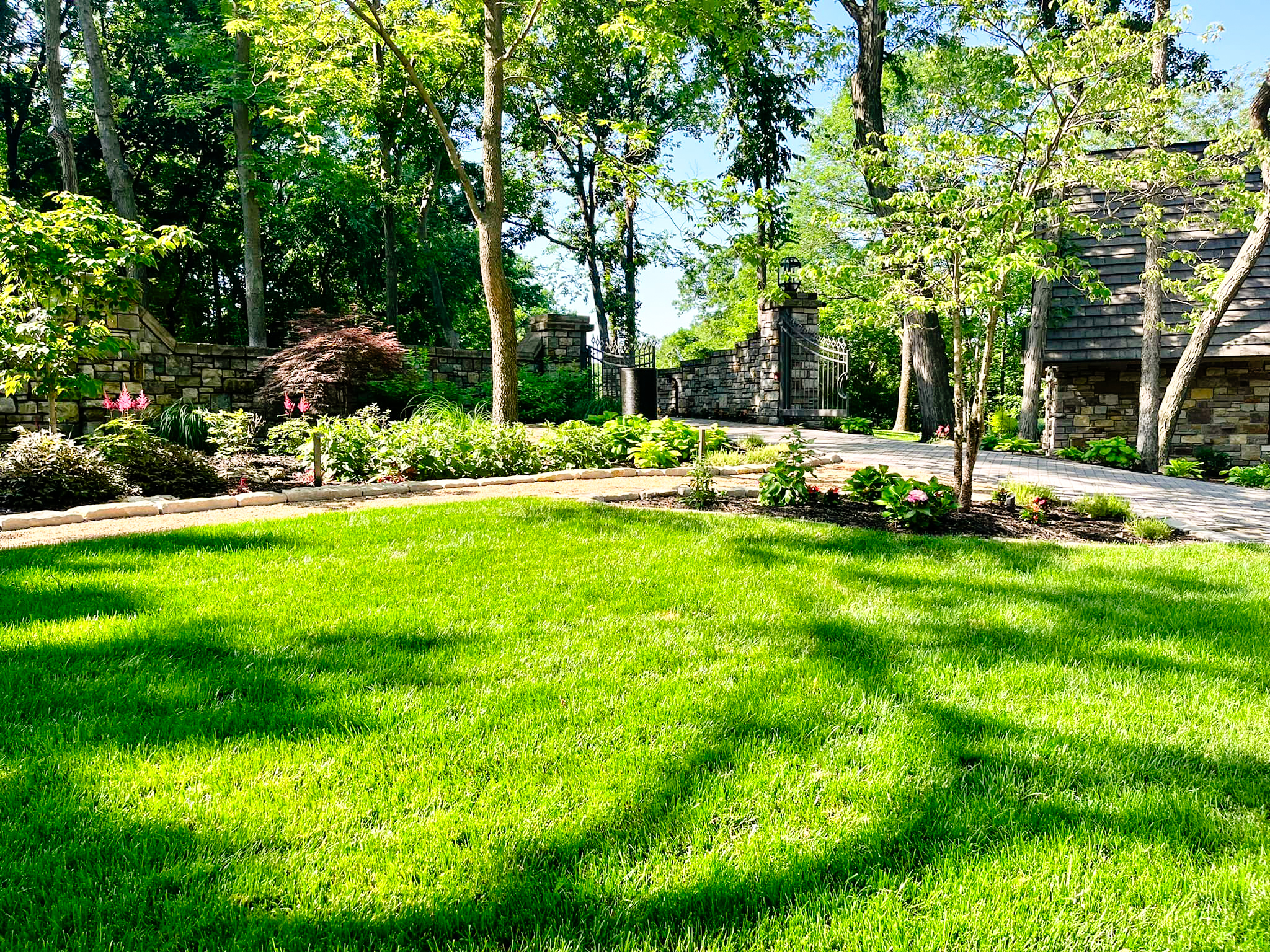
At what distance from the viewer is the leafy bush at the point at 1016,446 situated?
13.5 m

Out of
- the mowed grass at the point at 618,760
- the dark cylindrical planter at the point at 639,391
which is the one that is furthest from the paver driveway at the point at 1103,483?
the mowed grass at the point at 618,760

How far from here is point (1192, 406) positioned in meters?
13.9

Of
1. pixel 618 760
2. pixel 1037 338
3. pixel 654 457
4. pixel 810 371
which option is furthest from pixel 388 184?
pixel 618 760

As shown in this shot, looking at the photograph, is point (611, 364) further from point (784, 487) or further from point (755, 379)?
point (784, 487)

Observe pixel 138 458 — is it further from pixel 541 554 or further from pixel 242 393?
pixel 242 393

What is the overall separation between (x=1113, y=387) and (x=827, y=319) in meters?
11.4

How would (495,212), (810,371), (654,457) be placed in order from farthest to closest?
1. (810,371)
2. (495,212)
3. (654,457)

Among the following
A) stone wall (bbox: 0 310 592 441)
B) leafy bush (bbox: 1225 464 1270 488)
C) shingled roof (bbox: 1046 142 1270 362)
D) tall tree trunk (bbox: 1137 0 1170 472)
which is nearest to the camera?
stone wall (bbox: 0 310 592 441)

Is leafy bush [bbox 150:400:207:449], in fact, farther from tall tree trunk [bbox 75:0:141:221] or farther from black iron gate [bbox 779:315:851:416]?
black iron gate [bbox 779:315:851:416]

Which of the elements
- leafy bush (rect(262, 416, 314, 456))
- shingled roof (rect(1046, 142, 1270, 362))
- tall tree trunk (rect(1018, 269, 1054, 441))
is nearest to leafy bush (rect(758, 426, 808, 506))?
leafy bush (rect(262, 416, 314, 456))

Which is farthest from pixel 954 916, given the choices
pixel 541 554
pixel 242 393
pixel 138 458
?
pixel 242 393

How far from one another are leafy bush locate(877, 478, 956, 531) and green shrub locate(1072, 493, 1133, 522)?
4.07 feet

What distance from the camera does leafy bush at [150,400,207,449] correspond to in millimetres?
7973

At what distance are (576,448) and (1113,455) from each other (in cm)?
900
